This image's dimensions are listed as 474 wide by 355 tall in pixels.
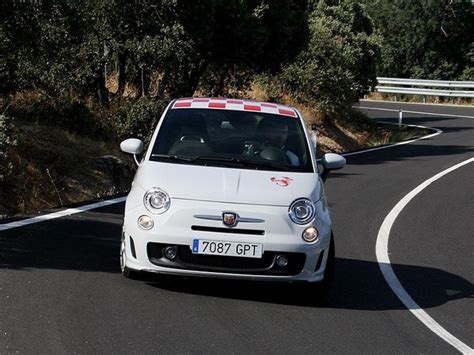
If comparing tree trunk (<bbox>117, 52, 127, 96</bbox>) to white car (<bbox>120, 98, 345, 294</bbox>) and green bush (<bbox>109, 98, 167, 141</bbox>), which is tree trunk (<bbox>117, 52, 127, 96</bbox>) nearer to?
green bush (<bbox>109, 98, 167, 141</bbox>)

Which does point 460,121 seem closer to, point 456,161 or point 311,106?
point 311,106

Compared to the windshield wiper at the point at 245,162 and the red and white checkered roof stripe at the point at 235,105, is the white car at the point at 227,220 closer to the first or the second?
the windshield wiper at the point at 245,162

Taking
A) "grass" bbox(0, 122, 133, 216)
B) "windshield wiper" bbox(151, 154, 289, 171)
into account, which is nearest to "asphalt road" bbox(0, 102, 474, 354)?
"windshield wiper" bbox(151, 154, 289, 171)

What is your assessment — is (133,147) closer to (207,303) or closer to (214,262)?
(214,262)

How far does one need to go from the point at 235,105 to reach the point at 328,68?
25.8 m

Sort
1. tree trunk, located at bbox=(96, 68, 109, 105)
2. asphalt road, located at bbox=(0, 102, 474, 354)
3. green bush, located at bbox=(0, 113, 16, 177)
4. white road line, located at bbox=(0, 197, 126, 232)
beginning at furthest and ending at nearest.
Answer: tree trunk, located at bbox=(96, 68, 109, 105) < green bush, located at bbox=(0, 113, 16, 177) < white road line, located at bbox=(0, 197, 126, 232) < asphalt road, located at bbox=(0, 102, 474, 354)

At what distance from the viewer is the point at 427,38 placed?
60375 millimetres

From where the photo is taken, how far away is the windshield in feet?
27.3

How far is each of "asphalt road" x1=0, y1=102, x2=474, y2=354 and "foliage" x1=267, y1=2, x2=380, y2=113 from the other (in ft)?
72.3

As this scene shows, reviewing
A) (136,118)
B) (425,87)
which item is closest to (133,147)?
(136,118)

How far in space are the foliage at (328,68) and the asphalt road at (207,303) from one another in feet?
72.3

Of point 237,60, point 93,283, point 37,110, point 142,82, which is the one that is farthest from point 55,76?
point 93,283

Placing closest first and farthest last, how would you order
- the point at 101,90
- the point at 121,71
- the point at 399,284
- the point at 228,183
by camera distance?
the point at 228,183
the point at 399,284
the point at 101,90
the point at 121,71

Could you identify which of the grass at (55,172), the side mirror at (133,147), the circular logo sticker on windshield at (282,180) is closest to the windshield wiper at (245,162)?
the circular logo sticker on windshield at (282,180)
